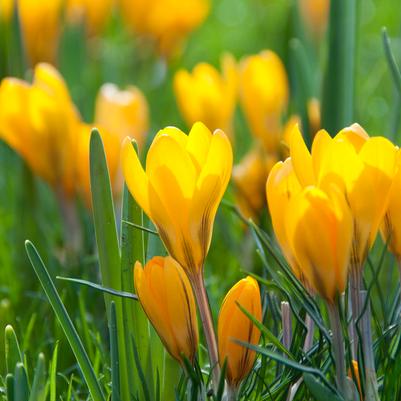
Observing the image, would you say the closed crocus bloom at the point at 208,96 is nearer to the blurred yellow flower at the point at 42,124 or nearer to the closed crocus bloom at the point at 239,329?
the blurred yellow flower at the point at 42,124

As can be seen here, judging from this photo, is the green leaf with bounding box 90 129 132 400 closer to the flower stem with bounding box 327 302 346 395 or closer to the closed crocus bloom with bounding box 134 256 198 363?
the closed crocus bloom with bounding box 134 256 198 363

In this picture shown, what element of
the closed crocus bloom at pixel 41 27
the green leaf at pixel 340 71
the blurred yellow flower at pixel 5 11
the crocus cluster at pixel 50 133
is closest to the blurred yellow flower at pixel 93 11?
the closed crocus bloom at pixel 41 27

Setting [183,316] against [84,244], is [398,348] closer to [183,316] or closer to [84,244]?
A: [183,316]

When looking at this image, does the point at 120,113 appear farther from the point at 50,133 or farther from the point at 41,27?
the point at 41,27

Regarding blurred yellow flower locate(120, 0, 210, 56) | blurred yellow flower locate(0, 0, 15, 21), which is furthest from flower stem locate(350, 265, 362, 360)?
blurred yellow flower locate(120, 0, 210, 56)

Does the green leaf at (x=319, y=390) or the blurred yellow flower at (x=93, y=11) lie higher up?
the blurred yellow flower at (x=93, y=11)

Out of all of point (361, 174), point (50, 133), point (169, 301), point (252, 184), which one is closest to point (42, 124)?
point (50, 133)
